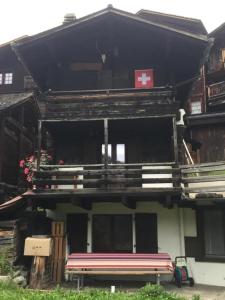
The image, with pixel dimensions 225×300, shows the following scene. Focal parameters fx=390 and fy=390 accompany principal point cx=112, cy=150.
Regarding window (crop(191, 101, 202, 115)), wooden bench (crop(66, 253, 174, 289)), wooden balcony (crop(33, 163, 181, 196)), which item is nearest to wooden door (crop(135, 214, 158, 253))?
wooden bench (crop(66, 253, 174, 289))

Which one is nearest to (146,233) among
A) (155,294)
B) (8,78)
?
(155,294)

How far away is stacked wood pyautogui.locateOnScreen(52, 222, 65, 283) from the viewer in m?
13.4

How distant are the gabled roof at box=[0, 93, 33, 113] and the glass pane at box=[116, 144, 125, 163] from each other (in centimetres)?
499

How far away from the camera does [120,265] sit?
12.2m

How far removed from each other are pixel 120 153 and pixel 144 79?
119 inches

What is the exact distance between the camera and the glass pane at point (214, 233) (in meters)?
13.7

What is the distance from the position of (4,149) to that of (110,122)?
6.28 metres

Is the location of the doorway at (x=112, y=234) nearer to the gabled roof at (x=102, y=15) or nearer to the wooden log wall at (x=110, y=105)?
the wooden log wall at (x=110, y=105)

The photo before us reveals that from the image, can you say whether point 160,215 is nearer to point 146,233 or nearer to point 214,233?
→ point 146,233

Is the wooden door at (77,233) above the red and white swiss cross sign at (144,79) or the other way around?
the other way around

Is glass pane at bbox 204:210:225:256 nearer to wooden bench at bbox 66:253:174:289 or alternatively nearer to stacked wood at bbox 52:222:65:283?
wooden bench at bbox 66:253:174:289

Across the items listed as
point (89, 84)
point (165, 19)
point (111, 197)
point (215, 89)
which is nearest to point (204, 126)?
point (215, 89)

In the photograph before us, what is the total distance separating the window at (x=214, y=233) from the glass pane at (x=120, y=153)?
3.70 m

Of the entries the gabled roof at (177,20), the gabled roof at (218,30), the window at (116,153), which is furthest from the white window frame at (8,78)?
the gabled roof at (218,30)
